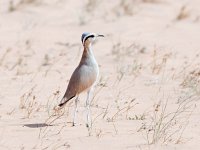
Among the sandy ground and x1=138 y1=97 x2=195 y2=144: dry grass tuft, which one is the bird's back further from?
x1=138 y1=97 x2=195 y2=144: dry grass tuft

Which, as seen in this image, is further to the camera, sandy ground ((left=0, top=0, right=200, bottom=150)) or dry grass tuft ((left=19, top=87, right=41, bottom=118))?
dry grass tuft ((left=19, top=87, right=41, bottom=118))

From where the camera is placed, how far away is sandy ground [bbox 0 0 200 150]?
6.16 meters

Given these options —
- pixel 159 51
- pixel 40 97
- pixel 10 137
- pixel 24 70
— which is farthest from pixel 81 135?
pixel 159 51

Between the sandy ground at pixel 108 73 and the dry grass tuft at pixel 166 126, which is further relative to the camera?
the sandy ground at pixel 108 73

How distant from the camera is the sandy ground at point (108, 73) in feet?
20.2

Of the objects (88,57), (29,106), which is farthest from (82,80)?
(29,106)

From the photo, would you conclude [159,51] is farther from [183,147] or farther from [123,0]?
[183,147]

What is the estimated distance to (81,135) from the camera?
20.3 ft

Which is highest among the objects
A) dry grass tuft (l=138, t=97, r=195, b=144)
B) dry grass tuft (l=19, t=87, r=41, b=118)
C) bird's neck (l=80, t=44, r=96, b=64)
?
bird's neck (l=80, t=44, r=96, b=64)

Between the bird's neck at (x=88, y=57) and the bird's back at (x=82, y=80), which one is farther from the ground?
the bird's neck at (x=88, y=57)

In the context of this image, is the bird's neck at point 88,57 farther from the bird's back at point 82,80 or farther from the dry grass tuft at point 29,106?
the dry grass tuft at point 29,106

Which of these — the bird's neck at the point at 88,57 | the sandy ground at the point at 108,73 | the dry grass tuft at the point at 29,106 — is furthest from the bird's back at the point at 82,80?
the dry grass tuft at the point at 29,106

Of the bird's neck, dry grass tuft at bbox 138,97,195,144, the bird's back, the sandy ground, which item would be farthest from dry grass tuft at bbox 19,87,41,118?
dry grass tuft at bbox 138,97,195,144

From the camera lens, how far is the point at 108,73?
952cm
